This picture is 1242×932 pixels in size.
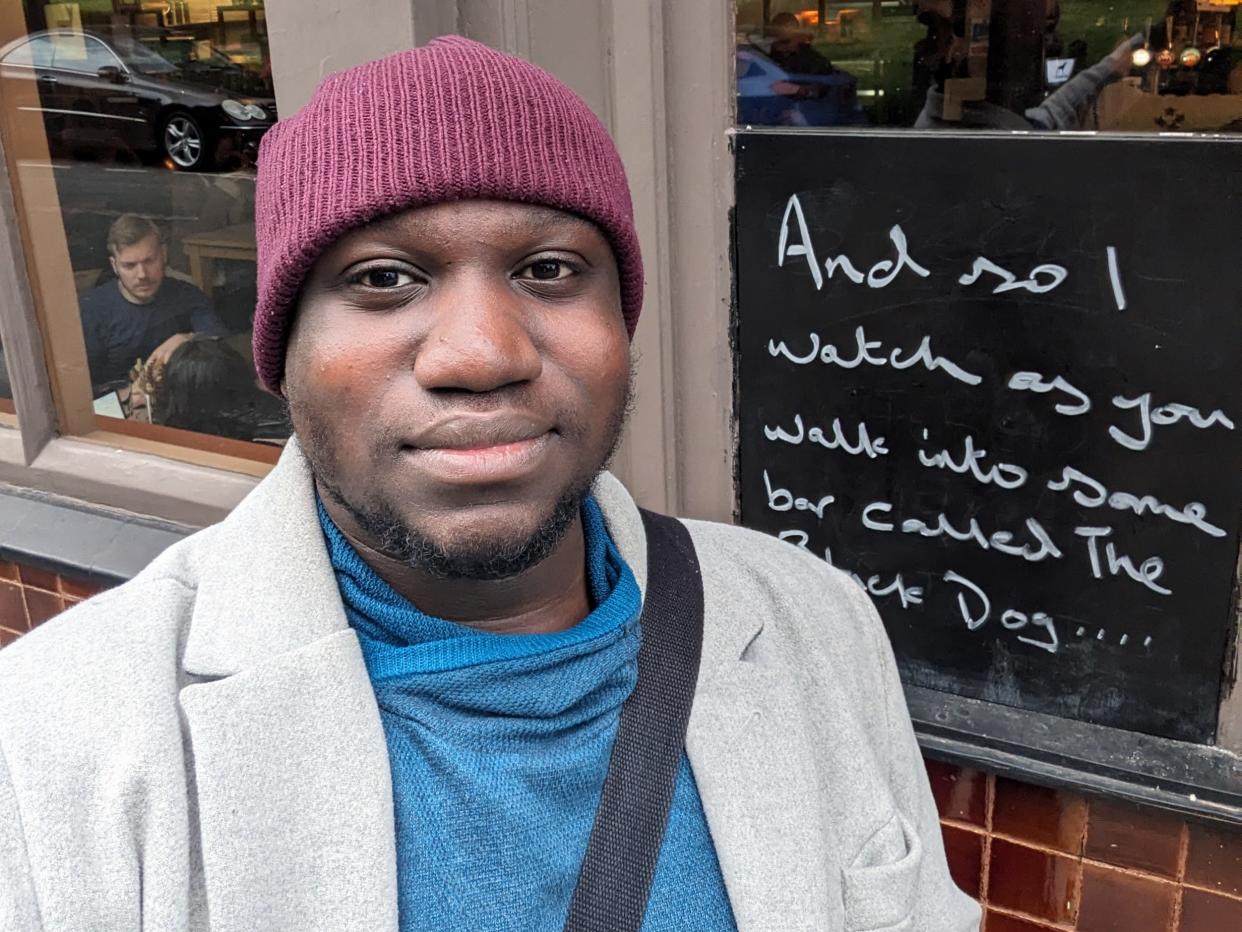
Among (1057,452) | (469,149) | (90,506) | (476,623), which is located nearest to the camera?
(469,149)

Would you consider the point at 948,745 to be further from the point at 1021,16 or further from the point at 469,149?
the point at 469,149

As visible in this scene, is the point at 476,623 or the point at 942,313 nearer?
the point at 476,623

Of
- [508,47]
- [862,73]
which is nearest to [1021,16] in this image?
[862,73]

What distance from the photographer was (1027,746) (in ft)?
9.11

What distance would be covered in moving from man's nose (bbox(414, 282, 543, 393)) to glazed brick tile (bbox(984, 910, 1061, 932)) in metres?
2.30

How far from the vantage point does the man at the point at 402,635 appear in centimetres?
116

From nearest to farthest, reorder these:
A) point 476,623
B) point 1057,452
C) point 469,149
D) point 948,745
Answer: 1. point 469,149
2. point 476,623
3. point 1057,452
4. point 948,745

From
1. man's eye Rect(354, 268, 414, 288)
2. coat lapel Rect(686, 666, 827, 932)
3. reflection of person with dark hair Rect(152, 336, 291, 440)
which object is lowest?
reflection of person with dark hair Rect(152, 336, 291, 440)

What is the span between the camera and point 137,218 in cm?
403

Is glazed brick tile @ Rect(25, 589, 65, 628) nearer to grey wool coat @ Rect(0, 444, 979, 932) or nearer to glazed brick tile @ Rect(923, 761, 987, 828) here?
glazed brick tile @ Rect(923, 761, 987, 828)

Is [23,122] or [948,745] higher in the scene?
[23,122]

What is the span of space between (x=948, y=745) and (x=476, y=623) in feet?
5.85

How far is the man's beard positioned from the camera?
124 cm

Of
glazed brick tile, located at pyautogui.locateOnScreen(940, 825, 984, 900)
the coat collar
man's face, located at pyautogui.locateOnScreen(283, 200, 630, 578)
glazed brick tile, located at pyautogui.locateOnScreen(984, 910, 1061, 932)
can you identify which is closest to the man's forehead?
man's face, located at pyautogui.locateOnScreen(283, 200, 630, 578)
